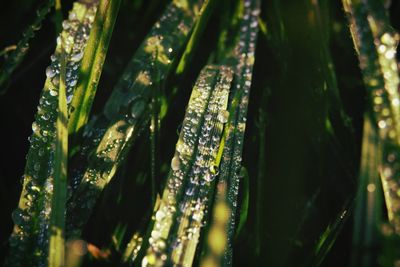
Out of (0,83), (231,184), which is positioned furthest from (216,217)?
(0,83)

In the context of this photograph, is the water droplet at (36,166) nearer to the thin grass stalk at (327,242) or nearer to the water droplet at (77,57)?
the water droplet at (77,57)

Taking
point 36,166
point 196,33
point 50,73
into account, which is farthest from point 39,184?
point 196,33

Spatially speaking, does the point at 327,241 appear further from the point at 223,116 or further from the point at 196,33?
the point at 196,33

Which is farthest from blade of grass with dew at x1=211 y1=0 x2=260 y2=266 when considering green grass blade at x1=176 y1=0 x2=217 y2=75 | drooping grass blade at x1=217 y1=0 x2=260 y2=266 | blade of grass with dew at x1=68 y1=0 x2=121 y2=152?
blade of grass with dew at x1=68 y1=0 x2=121 y2=152

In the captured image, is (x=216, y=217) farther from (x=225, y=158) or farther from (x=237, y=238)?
(x=237, y=238)

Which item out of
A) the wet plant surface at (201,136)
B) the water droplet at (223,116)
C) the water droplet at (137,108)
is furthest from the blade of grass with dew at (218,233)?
the water droplet at (137,108)
